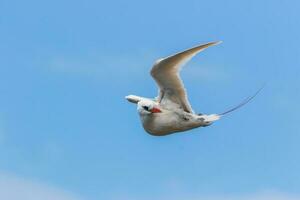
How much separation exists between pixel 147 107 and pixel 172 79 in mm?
1466

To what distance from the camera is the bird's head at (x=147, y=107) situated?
3609 cm

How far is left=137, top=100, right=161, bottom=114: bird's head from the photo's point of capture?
36.1 metres

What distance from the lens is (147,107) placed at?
36125 millimetres

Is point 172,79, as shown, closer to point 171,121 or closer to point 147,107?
point 147,107

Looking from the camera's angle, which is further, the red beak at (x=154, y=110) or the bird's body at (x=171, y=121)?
the bird's body at (x=171, y=121)

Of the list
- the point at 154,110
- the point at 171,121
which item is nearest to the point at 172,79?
the point at 154,110

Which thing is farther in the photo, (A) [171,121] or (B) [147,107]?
(A) [171,121]

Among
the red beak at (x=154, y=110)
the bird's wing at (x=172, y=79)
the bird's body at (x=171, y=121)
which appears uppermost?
the bird's wing at (x=172, y=79)

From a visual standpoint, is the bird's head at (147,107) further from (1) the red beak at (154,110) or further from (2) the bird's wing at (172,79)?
(2) the bird's wing at (172,79)

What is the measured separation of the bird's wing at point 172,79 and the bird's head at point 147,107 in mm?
440

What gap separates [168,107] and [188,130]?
1203 mm

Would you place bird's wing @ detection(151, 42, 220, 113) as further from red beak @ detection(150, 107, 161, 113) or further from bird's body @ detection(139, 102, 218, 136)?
red beak @ detection(150, 107, 161, 113)

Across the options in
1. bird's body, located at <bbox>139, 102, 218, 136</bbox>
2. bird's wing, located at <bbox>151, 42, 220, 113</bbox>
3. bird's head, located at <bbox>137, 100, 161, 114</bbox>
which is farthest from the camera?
bird's body, located at <bbox>139, 102, 218, 136</bbox>

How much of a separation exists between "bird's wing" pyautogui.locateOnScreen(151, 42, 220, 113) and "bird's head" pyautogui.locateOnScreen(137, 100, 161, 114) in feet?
1.44
